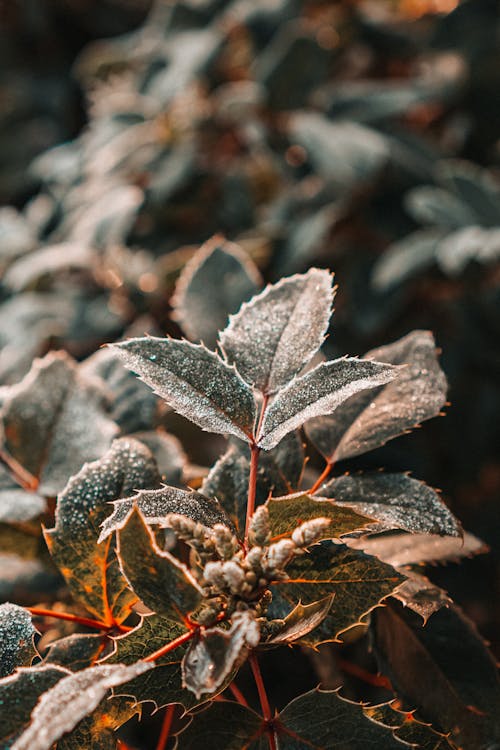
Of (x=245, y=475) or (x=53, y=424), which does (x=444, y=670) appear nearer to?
(x=245, y=475)

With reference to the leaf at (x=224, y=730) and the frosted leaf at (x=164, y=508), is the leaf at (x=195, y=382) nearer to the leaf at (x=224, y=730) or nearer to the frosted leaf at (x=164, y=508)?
the frosted leaf at (x=164, y=508)

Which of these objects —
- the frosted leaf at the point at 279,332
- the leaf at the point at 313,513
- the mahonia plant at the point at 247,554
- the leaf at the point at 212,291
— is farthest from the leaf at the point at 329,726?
the leaf at the point at 212,291

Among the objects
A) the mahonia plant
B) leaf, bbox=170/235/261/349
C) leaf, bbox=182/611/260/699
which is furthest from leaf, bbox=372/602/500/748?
leaf, bbox=170/235/261/349

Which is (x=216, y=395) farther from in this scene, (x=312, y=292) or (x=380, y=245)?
(x=380, y=245)

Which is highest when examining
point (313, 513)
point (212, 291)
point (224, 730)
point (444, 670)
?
point (212, 291)

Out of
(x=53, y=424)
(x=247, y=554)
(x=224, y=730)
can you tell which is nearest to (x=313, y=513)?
(x=247, y=554)

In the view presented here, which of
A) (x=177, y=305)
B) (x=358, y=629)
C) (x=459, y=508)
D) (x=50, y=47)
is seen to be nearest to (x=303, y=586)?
(x=358, y=629)
